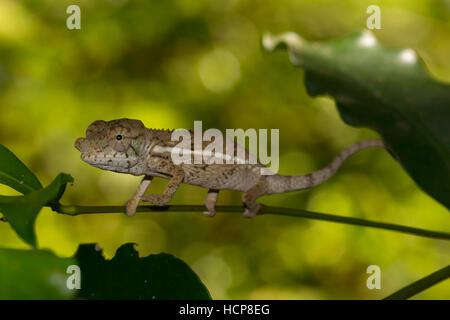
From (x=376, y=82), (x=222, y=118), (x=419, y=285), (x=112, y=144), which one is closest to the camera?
(x=376, y=82)

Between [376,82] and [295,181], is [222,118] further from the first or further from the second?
[376,82]

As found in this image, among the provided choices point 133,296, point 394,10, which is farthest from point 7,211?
point 394,10

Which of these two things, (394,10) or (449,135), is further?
(394,10)

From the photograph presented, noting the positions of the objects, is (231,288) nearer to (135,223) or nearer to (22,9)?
(135,223)

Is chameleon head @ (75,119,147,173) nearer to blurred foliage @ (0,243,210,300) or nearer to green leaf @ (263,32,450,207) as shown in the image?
blurred foliage @ (0,243,210,300)

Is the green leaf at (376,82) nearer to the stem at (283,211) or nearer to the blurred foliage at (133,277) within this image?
the stem at (283,211)

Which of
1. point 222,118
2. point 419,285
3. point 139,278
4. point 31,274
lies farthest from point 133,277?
point 222,118
